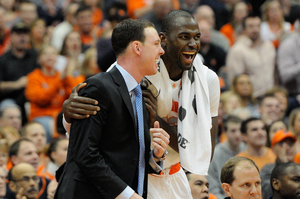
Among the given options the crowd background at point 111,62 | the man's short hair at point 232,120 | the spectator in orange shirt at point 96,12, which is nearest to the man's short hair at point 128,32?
the crowd background at point 111,62

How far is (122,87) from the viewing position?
2.77 meters

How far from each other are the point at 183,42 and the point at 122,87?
2.51 feet

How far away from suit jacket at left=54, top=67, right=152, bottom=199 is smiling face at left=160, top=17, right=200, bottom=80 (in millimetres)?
Answer: 690

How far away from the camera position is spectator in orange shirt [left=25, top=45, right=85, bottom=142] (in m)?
7.37

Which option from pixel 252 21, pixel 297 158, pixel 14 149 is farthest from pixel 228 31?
pixel 14 149

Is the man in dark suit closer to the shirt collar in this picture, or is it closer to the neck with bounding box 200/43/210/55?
the shirt collar

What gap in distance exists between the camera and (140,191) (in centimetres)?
283

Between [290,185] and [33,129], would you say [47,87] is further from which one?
[290,185]

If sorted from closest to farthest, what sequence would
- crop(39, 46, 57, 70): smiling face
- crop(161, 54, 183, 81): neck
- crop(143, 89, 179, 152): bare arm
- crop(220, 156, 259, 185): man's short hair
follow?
1. crop(143, 89, 179, 152): bare arm
2. crop(161, 54, 183, 81): neck
3. crop(220, 156, 259, 185): man's short hair
4. crop(39, 46, 57, 70): smiling face

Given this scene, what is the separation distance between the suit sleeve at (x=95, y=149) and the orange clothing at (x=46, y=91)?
4.79m

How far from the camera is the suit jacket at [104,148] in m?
2.57

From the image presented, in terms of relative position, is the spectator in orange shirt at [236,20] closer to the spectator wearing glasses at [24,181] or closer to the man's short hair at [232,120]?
the man's short hair at [232,120]

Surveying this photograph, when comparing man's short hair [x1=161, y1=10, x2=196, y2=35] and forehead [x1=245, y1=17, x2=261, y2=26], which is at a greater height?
forehead [x1=245, y1=17, x2=261, y2=26]

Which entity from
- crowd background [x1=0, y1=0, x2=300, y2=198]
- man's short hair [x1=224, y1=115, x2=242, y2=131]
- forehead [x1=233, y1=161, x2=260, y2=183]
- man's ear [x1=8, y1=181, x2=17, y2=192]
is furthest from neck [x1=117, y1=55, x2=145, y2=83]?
man's short hair [x1=224, y1=115, x2=242, y2=131]
